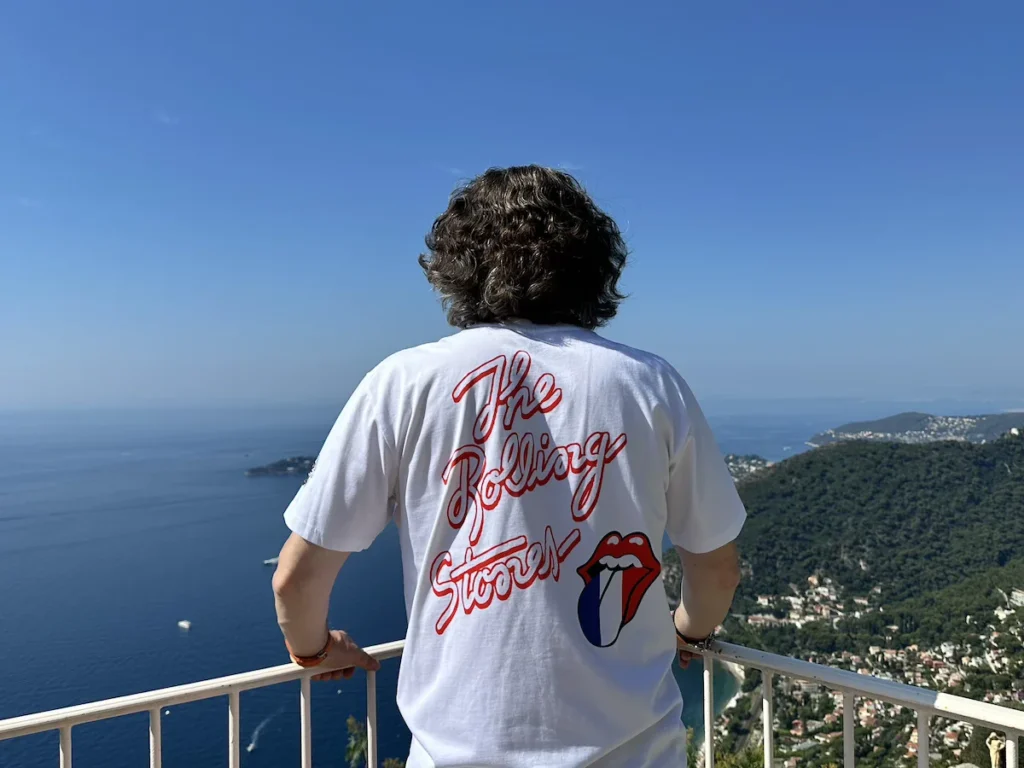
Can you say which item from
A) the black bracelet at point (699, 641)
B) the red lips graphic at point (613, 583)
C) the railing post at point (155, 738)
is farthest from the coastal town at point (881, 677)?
the railing post at point (155, 738)

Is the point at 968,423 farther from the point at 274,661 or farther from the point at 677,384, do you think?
the point at 677,384

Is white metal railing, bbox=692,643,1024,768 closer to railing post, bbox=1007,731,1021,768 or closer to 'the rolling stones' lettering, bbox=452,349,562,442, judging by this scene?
railing post, bbox=1007,731,1021,768

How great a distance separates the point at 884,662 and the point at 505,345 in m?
10.1

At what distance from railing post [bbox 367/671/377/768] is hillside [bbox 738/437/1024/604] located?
16020mm

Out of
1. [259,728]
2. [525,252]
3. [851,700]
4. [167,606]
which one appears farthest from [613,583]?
[167,606]

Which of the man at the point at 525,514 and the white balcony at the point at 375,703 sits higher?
the man at the point at 525,514

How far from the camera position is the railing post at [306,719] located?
4.74 feet

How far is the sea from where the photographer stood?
536 inches

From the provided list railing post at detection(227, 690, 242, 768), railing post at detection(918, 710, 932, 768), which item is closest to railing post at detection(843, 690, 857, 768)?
railing post at detection(918, 710, 932, 768)

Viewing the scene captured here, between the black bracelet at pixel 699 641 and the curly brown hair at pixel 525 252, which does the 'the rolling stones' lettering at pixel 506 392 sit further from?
the black bracelet at pixel 699 641

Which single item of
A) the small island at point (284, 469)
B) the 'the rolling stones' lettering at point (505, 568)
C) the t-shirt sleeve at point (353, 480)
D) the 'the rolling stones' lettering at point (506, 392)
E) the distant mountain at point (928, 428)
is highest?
the 'the rolling stones' lettering at point (506, 392)

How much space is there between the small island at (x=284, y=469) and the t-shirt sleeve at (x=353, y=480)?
43.6 metres

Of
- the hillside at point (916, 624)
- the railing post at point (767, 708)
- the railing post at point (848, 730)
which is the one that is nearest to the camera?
the railing post at point (848, 730)

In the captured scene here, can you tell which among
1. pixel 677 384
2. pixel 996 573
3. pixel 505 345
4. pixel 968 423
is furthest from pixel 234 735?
pixel 968 423
